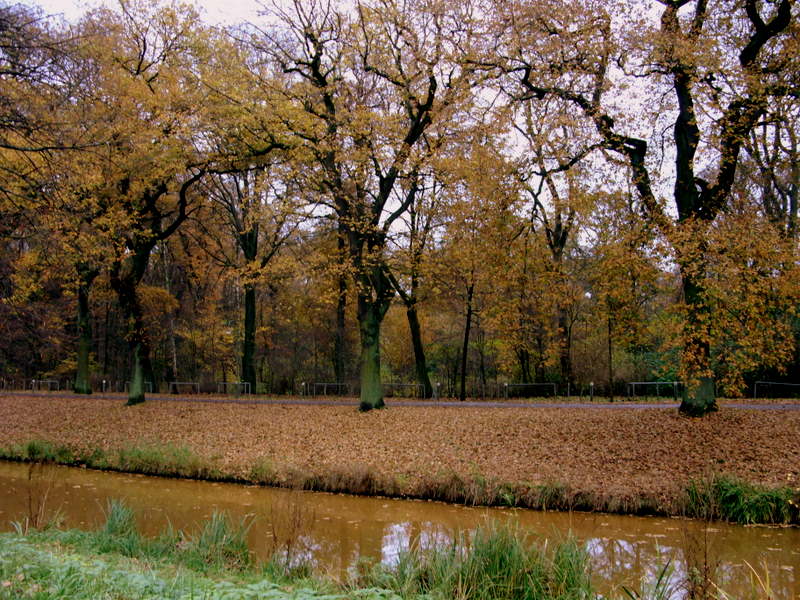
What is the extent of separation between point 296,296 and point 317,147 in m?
14.2

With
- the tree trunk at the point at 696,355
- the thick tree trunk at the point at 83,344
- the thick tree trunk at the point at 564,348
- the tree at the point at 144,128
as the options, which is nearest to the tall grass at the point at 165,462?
the tree at the point at 144,128

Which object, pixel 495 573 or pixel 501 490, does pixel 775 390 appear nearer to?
pixel 501 490

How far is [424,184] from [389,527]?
48.9ft

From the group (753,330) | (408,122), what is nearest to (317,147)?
(408,122)

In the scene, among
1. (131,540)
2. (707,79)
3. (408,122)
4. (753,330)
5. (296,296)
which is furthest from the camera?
(296,296)

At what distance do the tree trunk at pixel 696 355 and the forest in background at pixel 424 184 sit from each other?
0.08 metres

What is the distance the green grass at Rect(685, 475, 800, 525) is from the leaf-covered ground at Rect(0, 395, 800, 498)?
39cm

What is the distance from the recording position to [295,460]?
14.3 metres

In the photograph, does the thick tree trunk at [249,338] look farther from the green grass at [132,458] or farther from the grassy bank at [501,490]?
the grassy bank at [501,490]

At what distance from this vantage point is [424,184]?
22.6 m

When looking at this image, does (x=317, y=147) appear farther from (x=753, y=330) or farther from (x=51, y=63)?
(x=753, y=330)

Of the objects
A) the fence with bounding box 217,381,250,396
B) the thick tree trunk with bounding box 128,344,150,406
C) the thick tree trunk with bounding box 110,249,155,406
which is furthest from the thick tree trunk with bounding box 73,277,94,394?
the thick tree trunk with bounding box 128,344,150,406

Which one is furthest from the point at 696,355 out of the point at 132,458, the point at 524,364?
the point at 524,364

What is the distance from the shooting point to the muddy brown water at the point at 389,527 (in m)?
7.46
